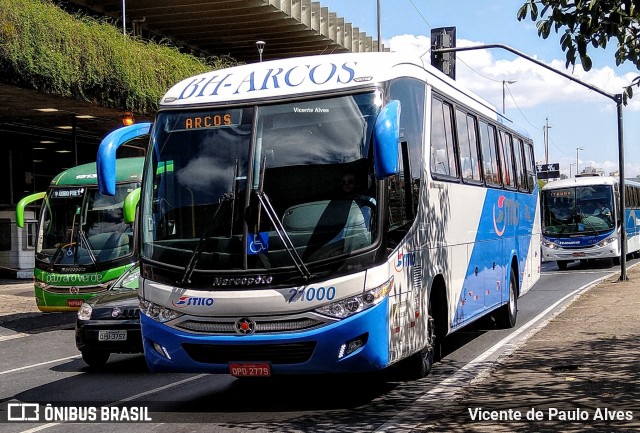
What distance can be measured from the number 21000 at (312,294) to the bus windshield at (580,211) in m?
28.3

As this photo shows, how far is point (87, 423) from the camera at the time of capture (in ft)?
29.9

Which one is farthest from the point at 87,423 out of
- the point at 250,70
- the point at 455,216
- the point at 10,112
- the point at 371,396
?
the point at 10,112

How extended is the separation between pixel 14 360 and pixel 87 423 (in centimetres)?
624

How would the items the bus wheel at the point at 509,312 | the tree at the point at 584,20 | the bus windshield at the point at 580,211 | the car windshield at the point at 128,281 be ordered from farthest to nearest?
1. the bus windshield at the point at 580,211
2. the bus wheel at the point at 509,312
3. the car windshield at the point at 128,281
4. the tree at the point at 584,20

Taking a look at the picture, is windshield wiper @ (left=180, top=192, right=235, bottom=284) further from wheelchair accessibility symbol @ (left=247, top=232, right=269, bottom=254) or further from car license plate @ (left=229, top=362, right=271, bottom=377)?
car license plate @ (left=229, top=362, right=271, bottom=377)

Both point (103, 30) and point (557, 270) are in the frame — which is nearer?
point (103, 30)

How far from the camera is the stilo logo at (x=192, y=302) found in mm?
8961

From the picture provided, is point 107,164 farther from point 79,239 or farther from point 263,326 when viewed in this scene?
point 79,239

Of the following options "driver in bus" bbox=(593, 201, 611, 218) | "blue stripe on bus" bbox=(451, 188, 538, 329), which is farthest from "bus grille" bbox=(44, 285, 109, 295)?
"driver in bus" bbox=(593, 201, 611, 218)

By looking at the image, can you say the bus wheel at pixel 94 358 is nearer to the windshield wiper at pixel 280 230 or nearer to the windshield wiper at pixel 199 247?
the windshield wiper at pixel 199 247

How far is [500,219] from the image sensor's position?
1530cm

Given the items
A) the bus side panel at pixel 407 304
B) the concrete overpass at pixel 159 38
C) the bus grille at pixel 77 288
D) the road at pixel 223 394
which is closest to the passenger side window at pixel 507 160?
the road at pixel 223 394

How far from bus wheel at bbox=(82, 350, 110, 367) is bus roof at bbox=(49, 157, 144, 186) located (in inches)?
301

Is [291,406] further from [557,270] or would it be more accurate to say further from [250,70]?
[557,270]
